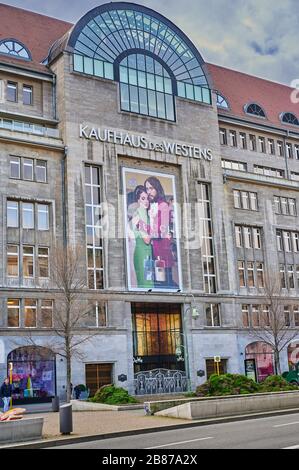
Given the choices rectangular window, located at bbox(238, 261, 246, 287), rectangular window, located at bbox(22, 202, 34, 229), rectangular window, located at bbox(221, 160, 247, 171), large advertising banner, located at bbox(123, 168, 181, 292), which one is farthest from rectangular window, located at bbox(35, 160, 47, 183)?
rectangular window, located at bbox(238, 261, 246, 287)

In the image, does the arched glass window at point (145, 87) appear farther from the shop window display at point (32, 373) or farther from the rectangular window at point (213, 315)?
the shop window display at point (32, 373)

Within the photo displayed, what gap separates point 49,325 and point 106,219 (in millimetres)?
9414

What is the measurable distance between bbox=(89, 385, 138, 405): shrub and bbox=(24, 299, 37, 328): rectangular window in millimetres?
11883

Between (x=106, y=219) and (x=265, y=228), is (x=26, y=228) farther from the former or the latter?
(x=265, y=228)

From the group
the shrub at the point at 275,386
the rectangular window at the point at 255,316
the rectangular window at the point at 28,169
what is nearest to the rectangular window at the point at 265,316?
the rectangular window at the point at 255,316

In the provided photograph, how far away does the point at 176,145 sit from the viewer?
172 feet

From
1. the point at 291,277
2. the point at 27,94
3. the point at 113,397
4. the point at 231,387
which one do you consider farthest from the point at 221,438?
the point at 291,277

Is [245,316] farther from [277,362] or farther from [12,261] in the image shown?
[12,261]

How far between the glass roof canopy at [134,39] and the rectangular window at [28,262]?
1652cm

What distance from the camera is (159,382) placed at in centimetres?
4669

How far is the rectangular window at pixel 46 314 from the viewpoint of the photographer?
43.0m

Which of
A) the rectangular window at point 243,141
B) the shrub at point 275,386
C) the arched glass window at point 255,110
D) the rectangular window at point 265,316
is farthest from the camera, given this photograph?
the arched glass window at point 255,110
